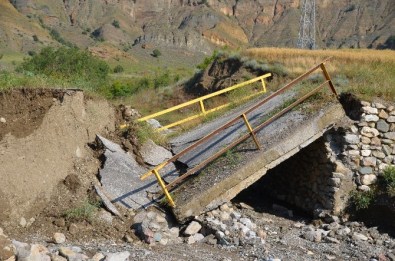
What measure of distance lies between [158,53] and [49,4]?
50.1 metres

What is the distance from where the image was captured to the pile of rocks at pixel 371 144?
29.4 ft

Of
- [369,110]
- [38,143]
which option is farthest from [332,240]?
[38,143]

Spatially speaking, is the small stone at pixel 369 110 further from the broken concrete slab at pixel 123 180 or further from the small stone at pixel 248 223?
the broken concrete slab at pixel 123 180

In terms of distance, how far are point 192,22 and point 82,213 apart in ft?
415

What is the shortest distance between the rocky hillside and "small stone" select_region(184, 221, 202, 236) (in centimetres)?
8465

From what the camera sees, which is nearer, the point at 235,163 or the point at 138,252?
the point at 138,252

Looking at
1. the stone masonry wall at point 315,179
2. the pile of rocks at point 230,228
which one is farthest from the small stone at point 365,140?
the pile of rocks at point 230,228

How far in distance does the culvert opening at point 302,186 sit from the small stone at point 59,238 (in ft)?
14.5

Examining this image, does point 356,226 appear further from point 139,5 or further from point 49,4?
point 139,5

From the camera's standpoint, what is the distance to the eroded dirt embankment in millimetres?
7020

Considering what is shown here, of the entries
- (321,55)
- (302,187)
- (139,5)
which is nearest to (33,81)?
(302,187)

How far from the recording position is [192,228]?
303 inches

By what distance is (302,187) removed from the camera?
10.1m

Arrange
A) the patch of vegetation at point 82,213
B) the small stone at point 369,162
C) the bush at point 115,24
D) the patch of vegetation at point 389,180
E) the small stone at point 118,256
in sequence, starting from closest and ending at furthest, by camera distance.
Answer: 1. the small stone at point 118,256
2. the patch of vegetation at point 82,213
3. the patch of vegetation at point 389,180
4. the small stone at point 369,162
5. the bush at point 115,24
